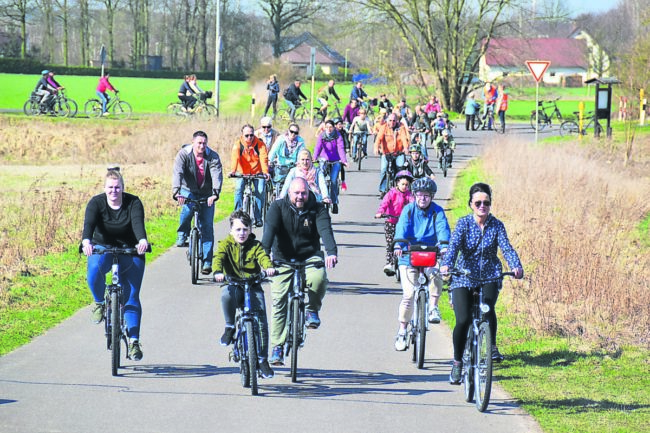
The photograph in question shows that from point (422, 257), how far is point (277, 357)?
157 cm

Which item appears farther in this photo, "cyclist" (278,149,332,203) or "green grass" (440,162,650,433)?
"cyclist" (278,149,332,203)

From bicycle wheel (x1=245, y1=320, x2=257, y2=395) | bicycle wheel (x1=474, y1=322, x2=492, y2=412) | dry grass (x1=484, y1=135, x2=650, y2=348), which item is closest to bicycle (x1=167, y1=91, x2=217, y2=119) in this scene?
dry grass (x1=484, y1=135, x2=650, y2=348)

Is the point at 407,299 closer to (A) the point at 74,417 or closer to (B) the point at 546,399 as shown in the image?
(B) the point at 546,399

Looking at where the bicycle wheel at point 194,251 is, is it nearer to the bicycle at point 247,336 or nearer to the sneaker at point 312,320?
the sneaker at point 312,320

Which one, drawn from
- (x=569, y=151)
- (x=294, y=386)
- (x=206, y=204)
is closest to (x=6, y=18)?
(x=569, y=151)

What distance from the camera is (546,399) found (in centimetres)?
915

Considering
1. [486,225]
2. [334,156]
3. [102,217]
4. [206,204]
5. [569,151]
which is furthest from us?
[569,151]

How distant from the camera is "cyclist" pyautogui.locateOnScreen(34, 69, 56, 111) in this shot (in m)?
44.6

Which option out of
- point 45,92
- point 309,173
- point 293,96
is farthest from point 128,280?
point 45,92

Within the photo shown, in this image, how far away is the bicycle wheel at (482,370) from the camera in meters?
8.38

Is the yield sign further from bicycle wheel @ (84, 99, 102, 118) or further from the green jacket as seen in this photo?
the green jacket

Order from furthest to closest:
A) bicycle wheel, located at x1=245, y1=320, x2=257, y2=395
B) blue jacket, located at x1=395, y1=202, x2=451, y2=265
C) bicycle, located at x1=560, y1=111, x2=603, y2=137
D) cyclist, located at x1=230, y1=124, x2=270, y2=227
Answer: bicycle, located at x1=560, y1=111, x2=603, y2=137, cyclist, located at x1=230, y1=124, x2=270, y2=227, blue jacket, located at x1=395, y1=202, x2=451, y2=265, bicycle wheel, located at x1=245, y1=320, x2=257, y2=395

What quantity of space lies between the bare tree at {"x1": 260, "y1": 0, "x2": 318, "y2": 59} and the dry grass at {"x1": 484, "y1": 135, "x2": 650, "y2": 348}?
215ft

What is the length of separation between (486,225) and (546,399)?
1464mm
